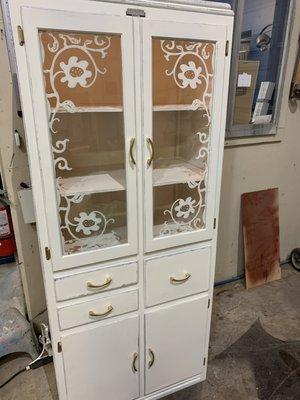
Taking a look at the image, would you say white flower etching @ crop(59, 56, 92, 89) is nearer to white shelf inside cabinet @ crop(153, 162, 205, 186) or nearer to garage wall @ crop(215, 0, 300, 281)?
white shelf inside cabinet @ crop(153, 162, 205, 186)

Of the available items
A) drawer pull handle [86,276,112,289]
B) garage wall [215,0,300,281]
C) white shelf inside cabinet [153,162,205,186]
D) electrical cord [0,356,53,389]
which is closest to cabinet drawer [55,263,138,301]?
drawer pull handle [86,276,112,289]

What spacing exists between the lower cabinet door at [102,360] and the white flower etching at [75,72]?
3.11 feet

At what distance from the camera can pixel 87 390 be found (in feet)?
4.32

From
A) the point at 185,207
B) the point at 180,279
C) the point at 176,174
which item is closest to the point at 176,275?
the point at 180,279

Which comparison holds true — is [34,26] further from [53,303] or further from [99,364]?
[99,364]

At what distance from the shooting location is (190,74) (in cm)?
112

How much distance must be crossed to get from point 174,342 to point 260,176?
56.4 inches

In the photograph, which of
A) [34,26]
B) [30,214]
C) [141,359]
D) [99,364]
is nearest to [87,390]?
[99,364]

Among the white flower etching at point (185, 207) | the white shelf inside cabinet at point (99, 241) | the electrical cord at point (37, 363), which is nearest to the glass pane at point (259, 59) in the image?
the white flower etching at point (185, 207)

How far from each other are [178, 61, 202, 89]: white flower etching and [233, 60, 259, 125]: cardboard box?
3.14 ft

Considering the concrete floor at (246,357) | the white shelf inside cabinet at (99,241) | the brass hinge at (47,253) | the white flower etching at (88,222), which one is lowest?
the concrete floor at (246,357)

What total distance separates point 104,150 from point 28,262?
952 mm

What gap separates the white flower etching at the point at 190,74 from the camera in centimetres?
111

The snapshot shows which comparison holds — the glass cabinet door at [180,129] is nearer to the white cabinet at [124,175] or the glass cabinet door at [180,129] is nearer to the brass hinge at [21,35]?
the white cabinet at [124,175]
